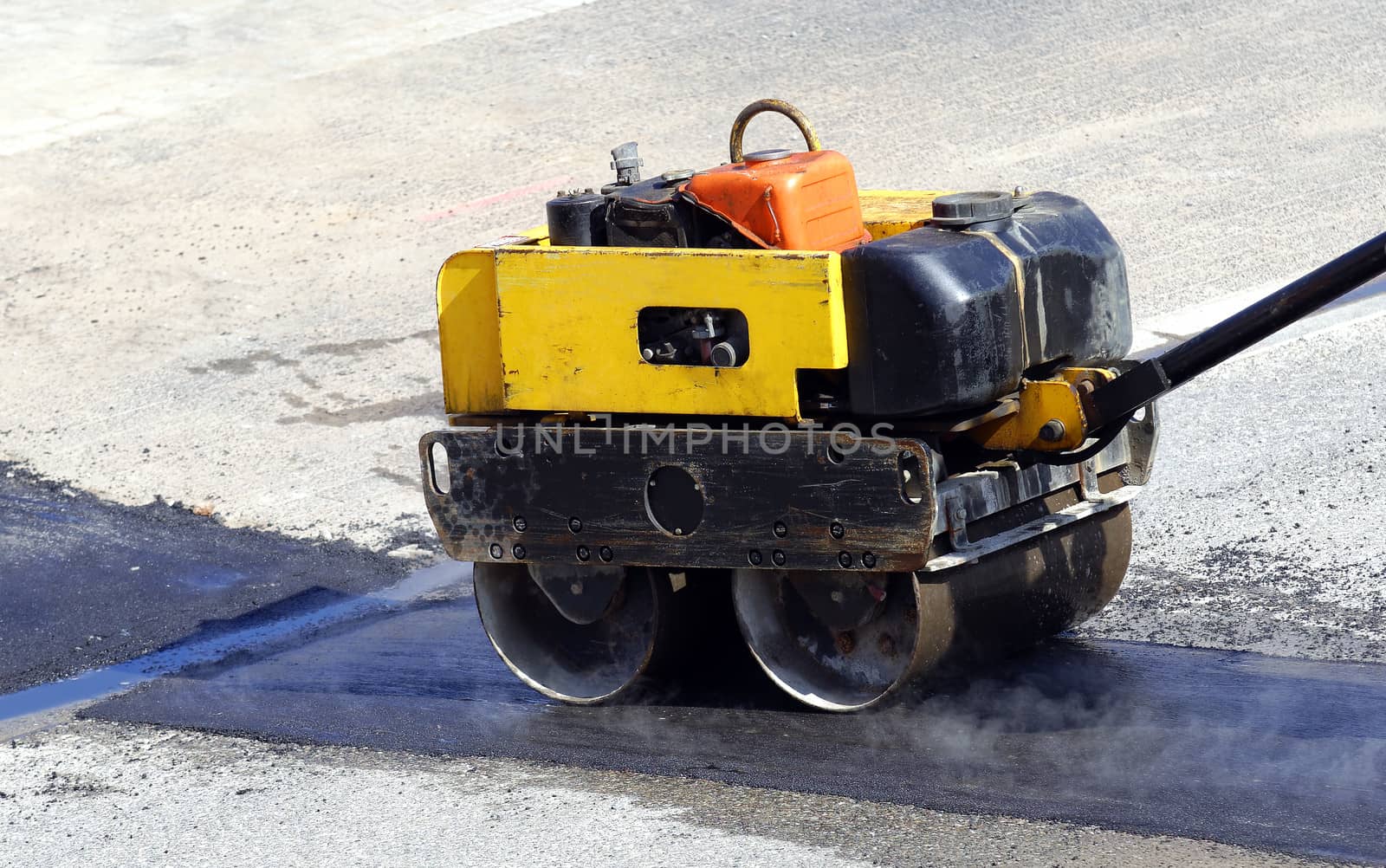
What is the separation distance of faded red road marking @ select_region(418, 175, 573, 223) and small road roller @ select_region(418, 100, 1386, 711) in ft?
23.6

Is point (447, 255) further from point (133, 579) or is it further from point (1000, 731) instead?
point (1000, 731)

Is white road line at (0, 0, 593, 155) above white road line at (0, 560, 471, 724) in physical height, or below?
above

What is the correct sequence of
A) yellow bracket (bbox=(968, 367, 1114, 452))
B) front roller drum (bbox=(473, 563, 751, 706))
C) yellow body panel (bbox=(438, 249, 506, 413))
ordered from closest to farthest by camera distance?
yellow bracket (bbox=(968, 367, 1114, 452))
yellow body panel (bbox=(438, 249, 506, 413))
front roller drum (bbox=(473, 563, 751, 706))

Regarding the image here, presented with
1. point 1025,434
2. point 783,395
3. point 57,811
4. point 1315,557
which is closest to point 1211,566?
point 1315,557

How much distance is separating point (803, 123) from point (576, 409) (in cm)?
122

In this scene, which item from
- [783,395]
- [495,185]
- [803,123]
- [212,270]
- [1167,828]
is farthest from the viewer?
[495,185]

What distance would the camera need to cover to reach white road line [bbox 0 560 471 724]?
6.83 meters

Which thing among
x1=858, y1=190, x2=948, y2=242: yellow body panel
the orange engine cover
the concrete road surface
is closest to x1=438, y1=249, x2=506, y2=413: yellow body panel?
the orange engine cover

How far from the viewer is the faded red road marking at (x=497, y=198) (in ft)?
43.6

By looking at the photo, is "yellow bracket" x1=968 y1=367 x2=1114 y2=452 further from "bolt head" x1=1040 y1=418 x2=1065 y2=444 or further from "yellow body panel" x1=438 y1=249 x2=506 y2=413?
"yellow body panel" x1=438 y1=249 x2=506 y2=413

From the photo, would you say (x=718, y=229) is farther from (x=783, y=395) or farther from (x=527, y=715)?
(x=527, y=715)

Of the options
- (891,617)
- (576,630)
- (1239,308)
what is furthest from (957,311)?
(1239,308)

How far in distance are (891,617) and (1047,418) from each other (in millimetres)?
817

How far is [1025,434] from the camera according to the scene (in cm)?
570
